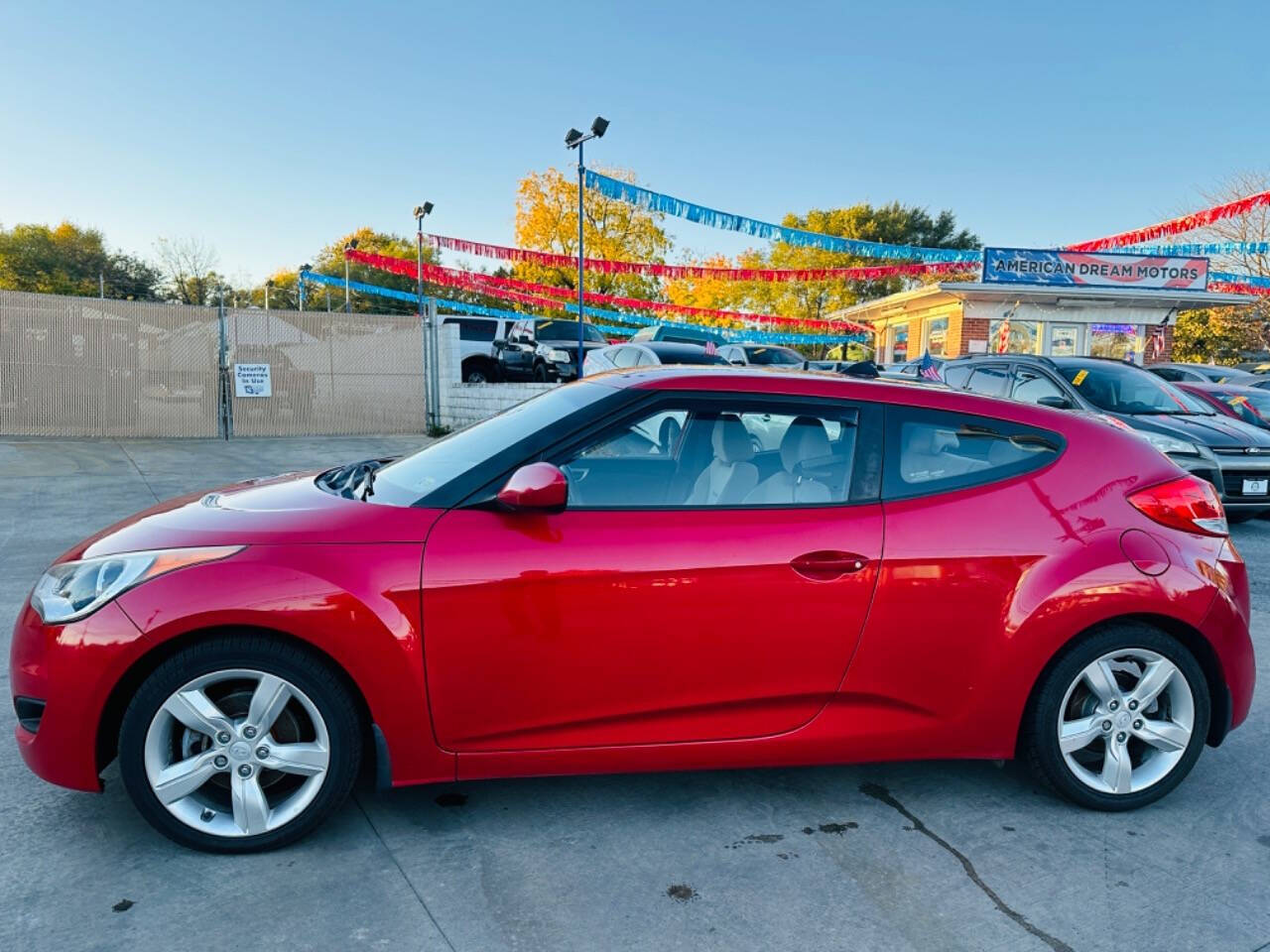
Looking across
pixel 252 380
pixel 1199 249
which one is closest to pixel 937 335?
pixel 1199 249

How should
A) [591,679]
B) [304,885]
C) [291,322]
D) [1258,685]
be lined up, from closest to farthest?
[304,885], [591,679], [1258,685], [291,322]

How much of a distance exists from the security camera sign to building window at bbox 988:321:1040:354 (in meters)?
16.5

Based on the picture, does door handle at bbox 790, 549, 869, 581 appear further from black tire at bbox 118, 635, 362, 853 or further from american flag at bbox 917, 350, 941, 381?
american flag at bbox 917, 350, 941, 381

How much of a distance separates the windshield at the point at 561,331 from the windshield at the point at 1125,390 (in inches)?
590

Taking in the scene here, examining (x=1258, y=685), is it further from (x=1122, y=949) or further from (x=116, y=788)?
(x=116, y=788)

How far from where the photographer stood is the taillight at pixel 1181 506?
3.08m

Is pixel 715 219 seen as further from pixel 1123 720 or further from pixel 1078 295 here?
pixel 1123 720

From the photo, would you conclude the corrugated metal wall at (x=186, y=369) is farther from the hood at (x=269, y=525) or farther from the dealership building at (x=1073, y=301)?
the dealership building at (x=1073, y=301)

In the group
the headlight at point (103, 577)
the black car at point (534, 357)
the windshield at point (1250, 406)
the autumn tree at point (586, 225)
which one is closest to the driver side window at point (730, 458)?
the headlight at point (103, 577)

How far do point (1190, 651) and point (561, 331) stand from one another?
21.8 metres

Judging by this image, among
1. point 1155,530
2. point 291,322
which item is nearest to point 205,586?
point 1155,530

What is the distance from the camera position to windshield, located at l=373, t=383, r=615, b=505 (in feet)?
9.63

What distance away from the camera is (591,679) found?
2.72m

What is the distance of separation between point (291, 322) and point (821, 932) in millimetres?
14886
